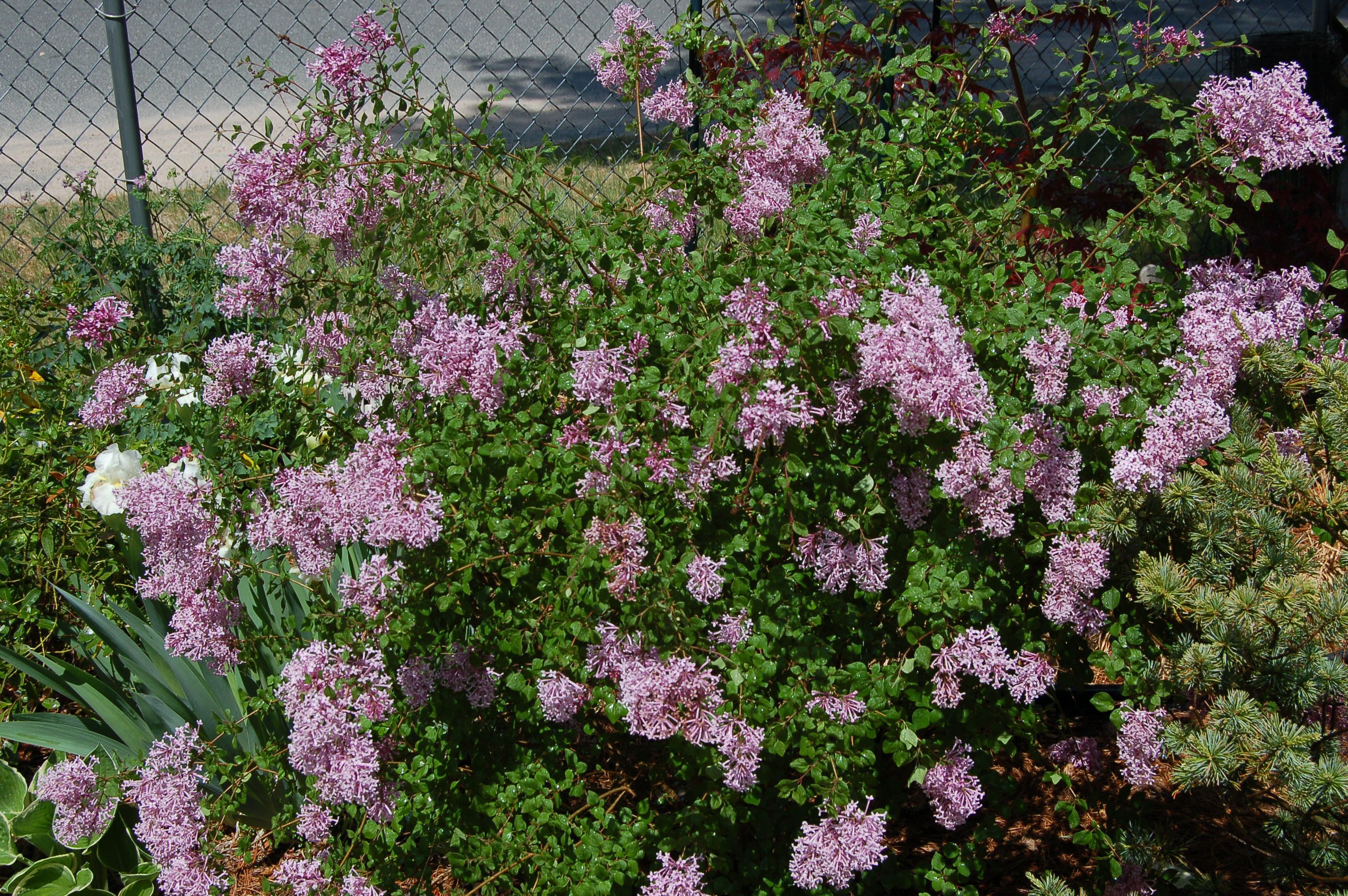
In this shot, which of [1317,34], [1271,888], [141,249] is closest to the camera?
[1271,888]

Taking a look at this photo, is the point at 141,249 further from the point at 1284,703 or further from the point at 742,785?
the point at 1284,703

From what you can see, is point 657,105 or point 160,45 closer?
point 657,105

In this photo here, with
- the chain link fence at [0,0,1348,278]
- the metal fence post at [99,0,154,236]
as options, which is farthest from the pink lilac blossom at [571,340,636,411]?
the chain link fence at [0,0,1348,278]

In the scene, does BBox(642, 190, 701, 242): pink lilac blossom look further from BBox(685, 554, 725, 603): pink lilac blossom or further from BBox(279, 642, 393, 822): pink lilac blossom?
BBox(279, 642, 393, 822): pink lilac blossom

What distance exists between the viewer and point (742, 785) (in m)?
1.79

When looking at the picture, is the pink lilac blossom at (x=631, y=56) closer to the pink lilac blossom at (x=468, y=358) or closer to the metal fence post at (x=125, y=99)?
the pink lilac blossom at (x=468, y=358)

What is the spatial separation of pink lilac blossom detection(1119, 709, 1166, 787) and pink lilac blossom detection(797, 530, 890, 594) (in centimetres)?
51

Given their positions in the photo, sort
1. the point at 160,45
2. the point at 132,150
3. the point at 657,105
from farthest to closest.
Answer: the point at 160,45 → the point at 132,150 → the point at 657,105

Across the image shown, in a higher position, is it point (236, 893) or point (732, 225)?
point (732, 225)

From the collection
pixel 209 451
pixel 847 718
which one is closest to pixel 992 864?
pixel 847 718

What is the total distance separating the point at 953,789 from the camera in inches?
77.6

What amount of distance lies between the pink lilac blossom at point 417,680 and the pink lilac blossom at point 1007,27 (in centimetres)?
176

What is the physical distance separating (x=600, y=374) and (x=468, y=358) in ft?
0.79

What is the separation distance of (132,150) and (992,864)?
11.3ft
